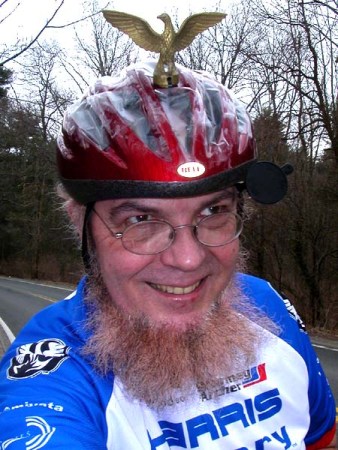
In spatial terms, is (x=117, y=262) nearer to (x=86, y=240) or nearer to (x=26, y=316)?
(x=86, y=240)

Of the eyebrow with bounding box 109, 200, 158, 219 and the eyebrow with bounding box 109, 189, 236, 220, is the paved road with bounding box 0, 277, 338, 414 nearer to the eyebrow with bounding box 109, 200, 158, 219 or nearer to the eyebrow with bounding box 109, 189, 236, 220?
the eyebrow with bounding box 109, 189, 236, 220

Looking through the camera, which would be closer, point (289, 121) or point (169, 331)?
point (169, 331)

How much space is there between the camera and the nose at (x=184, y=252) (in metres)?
1.63

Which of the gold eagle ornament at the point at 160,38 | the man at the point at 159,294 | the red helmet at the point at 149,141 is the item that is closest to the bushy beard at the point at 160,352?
the man at the point at 159,294

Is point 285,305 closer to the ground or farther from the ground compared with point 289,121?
closer to the ground

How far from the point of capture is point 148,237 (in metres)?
1.66

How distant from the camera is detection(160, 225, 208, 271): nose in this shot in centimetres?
163

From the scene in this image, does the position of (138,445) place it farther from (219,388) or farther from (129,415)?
(219,388)

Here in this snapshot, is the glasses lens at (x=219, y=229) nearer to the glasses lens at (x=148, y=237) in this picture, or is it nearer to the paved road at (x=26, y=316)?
the glasses lens at (x=148, y=237)

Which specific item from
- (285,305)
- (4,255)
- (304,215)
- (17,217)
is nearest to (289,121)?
(304,215)

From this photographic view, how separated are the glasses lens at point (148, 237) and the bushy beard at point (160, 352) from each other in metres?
0.21

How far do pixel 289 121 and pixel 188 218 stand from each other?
19426 millimetres

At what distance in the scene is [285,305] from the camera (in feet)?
7.21

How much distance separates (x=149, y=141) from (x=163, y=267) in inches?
15.6
